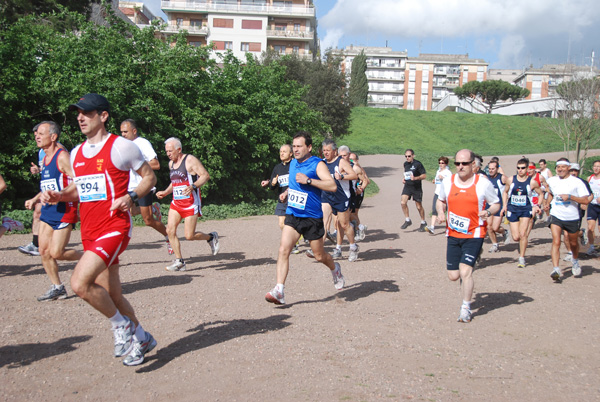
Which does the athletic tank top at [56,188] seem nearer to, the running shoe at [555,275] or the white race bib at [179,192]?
the white race bib at [179,192]

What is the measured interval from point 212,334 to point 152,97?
38.5ft

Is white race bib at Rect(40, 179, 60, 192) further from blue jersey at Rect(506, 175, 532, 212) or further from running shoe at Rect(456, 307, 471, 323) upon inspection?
blue jersey at Rect(506, 175, 532, 212)

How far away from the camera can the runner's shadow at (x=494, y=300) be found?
710 centimetres

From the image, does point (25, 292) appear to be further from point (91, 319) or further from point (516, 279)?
point (516, 279)

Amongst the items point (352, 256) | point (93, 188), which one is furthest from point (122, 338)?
point (352, 256)

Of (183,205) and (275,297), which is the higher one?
(183,205)

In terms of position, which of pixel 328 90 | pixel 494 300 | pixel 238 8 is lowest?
pixel 494 300

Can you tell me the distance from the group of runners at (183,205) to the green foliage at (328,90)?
1944 cm

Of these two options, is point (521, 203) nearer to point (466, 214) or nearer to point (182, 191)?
point (466, 214)

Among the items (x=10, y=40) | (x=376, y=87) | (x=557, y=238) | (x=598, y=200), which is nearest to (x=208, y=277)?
(x=557, y=238)

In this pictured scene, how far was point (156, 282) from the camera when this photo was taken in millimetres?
7844

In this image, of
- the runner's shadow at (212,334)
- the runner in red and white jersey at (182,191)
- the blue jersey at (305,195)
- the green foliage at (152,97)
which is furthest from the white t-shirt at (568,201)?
the green foliage at (152,97)

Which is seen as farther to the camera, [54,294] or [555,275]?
[555,275]

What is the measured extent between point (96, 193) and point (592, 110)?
40611mm
